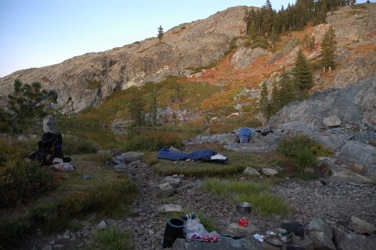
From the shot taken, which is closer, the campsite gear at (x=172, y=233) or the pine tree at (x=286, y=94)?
the campsite gear at (x=172, y=233)

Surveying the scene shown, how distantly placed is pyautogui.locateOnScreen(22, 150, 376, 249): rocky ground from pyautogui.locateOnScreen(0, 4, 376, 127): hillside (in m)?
33.0

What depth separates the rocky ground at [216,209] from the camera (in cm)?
550

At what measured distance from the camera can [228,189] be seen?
8.64m

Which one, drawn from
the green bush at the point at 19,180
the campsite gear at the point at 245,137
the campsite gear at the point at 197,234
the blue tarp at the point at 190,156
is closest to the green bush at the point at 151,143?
the blue tarp at the point at 190,156

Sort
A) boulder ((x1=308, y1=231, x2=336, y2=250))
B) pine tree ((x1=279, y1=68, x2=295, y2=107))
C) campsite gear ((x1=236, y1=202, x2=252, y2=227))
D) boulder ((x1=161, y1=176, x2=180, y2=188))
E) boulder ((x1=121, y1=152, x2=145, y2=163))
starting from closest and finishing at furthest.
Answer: boulder ((x1=308, y1=231, x2=336, y2=250))
campsite gear ((x1=236, y1=202, x2=252, y2=227))
boulder ((x1=161, y1=176, x2=180, y2=188))
boulder ((x1=121, y1=152, x2=145, y2=163))
pine tree ((x1=279, y1=68, x2=295, y2=107))

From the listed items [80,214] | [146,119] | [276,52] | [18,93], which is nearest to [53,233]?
[80,214]

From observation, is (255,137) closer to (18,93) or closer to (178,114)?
(18,93)

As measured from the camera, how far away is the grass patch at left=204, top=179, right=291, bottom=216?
23.5ft

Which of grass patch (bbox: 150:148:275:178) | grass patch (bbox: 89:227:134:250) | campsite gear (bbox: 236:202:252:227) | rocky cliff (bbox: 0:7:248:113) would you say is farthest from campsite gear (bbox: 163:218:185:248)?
rocky cliff (bbox: 0:7:248:113)

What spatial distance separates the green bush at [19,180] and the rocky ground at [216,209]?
116 cm

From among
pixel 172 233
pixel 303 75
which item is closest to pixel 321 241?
pixel 172 233

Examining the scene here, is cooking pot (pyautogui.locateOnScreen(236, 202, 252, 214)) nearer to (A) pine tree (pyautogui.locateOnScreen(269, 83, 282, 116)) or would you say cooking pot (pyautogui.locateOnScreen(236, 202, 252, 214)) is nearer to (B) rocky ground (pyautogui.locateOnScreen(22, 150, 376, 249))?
(B) rocky ground (pyautogui.locateOnScreen(22, 150, 376, 249))

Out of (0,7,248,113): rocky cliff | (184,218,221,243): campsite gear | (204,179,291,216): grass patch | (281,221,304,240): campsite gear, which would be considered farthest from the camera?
(0,7,248,113): rocky cliff

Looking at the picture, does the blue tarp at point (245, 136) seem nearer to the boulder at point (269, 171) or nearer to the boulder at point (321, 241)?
the boulder at point (269, 171)
